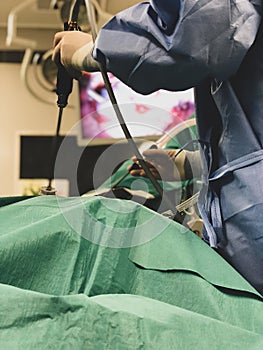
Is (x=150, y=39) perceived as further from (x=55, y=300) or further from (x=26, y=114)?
(x=26, y=114)

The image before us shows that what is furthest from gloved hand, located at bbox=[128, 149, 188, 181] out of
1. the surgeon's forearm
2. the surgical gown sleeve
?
the surgical gown sleeve

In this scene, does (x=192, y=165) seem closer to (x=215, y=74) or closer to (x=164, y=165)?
(x=164, y=165)

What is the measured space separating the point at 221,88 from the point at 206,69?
100 mm

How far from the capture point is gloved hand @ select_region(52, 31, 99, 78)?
929 millimetres

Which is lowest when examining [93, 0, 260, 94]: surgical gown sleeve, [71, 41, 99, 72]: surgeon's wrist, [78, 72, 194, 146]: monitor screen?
[78, 72, 194, 146]: monitor screen

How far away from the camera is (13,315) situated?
61cm

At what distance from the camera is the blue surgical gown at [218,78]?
0.78m

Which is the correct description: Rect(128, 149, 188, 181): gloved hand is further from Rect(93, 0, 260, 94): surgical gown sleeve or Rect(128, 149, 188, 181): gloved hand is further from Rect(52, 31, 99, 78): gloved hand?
Rect(93, 0, 260, 94): surgical gown sleeve

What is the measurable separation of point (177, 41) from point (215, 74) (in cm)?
8

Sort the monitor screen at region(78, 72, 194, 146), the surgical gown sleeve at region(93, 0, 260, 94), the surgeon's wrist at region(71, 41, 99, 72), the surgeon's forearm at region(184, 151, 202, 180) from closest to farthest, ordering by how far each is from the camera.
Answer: the surgical gown sleeve at region(93, 0, 260, 94), the surgeon's wrist at region(71, 41, 99, 72), the surgeon's forearm at region(184, 151, 202, 180), the monitor screen at region(78, 72, 194, 146)

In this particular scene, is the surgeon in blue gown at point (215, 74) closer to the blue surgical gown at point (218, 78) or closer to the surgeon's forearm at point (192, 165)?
the blue surgical gown at point (218, 78)

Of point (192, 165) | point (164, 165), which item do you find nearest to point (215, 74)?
point (192, 165)

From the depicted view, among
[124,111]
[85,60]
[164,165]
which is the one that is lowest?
[164,165]

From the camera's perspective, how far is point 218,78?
822 mm
